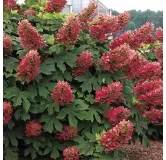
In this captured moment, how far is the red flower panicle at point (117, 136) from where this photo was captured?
2.93 metres

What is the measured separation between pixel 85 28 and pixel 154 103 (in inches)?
39.9

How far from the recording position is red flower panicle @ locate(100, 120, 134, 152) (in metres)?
2.93

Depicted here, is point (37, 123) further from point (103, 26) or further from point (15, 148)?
point (103, 26)

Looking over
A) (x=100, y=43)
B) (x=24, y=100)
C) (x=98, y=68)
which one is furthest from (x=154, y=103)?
(x=24, y=100)

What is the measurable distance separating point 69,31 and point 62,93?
0.53 meters

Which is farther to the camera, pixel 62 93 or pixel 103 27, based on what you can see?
pixel 103 27

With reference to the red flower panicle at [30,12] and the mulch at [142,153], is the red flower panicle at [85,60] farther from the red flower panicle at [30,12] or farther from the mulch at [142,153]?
the mulch at [142,153]

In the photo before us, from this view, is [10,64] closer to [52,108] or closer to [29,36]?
[29,36]

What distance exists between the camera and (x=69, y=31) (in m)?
3.23

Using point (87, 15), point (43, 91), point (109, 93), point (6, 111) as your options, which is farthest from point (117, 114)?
point (87, 15)

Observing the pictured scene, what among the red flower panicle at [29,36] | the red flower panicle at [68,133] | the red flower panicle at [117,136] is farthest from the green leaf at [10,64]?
the red flower panicle at [117,136]

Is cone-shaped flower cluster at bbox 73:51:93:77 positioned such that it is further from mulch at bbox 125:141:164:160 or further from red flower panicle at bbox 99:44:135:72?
mulch at bbox 125:141:164:160

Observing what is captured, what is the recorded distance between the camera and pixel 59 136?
11.1ft

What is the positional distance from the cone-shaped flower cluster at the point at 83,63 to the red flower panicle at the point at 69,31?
0.16m
